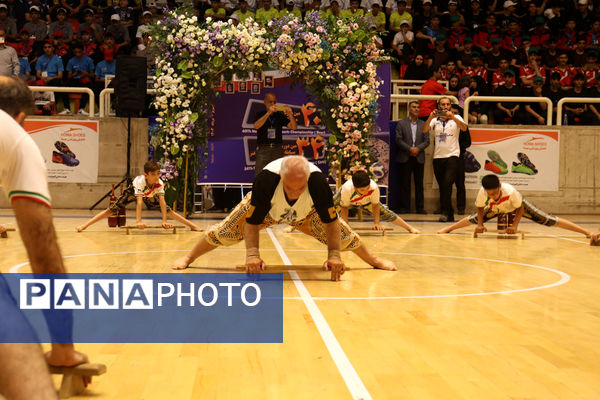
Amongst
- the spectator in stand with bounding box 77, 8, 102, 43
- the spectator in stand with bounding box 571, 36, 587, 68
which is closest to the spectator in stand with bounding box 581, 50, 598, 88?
the spectator in stand with bounding box 571, 36, 587, 68

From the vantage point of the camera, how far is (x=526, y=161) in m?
16.4

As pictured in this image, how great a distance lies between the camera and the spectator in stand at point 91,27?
59.4 ft

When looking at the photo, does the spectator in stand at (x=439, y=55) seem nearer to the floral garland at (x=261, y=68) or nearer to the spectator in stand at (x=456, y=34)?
the spectator in stand at (x=456, y=34)

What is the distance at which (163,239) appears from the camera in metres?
10.9

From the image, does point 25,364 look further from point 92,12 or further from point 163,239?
point 92,12

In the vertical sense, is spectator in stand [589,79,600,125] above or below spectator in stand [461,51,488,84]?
below

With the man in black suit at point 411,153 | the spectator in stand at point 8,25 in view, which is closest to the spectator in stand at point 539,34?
the man in black suit at point 411,153

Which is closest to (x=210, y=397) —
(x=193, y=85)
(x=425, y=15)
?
(x=193, y=85)

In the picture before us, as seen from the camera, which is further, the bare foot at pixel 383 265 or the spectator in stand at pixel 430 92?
the spectator in stand at pixel 430 92

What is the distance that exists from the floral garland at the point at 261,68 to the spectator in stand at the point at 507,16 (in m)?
6.57

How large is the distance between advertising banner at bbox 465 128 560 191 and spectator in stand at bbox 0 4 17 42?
35.9ft

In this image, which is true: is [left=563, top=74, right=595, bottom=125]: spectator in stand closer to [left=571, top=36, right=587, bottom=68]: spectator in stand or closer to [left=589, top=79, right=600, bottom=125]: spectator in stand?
[left=589, top=79, right=600, bottom=125]: spectator in stand

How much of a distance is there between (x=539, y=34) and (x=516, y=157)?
15.3 ft

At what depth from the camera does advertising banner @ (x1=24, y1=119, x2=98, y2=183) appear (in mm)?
15914
